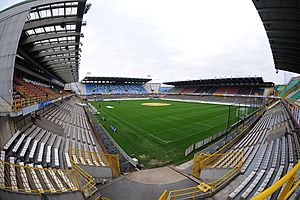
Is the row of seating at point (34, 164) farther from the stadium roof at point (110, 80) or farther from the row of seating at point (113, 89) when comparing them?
the row of seating at point (113, 89)

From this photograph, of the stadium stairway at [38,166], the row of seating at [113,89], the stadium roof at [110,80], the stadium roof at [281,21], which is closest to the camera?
the stadium stairway at [38,166]

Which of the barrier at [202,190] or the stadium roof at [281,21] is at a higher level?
the stadium roof at [281,21]

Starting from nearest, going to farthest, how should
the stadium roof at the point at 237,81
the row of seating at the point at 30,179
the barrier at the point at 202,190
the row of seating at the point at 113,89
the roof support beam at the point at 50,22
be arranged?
the row of seating at the point at 30,179
the barrier at the point at 202,190
the roof support beam at the point at 50,22
the stadium roof at the point at 237,81
the row of seating at the point at 113,89

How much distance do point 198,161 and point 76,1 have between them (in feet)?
39.8

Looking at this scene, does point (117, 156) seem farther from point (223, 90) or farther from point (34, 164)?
point (223, 90)

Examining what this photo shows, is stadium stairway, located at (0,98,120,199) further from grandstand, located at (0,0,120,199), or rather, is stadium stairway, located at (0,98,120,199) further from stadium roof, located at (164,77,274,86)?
stadium roof, located at (164,77,274,86)

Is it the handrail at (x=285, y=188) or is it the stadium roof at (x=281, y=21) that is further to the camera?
the stadium roof at (x=281, y=21)

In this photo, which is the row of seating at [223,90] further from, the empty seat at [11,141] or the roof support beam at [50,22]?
the empty seat at [11,141]

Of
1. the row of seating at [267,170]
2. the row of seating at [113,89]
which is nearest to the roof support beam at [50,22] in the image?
the row of seating at [267,170]

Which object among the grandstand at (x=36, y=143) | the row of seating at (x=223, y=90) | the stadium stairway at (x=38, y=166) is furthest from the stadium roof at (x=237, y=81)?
the stadium stairway at (x=38, y=166)

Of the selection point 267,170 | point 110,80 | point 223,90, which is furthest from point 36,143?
point 110,80

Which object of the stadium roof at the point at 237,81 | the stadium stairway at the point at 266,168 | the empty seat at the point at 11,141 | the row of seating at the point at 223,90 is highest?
the stadium roof at the point at 237,81

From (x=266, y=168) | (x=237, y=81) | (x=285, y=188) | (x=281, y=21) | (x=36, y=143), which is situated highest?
(x=237, y=81)

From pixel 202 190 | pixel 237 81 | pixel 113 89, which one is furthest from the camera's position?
pixel 113 89
